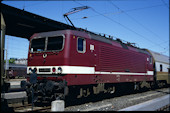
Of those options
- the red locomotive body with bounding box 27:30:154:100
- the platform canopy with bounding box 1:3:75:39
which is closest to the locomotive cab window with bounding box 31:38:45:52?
the red locomotive body with bounding box 27:30:154:100

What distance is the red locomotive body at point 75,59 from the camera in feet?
29.2

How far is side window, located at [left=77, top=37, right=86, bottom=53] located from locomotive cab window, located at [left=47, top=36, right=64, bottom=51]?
35.1 inches

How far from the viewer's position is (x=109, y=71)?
11.6 meters

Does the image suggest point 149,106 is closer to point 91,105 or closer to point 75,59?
point 91,105

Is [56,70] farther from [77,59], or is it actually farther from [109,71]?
[109,71]

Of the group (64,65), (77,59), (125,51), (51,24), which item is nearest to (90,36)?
(77,59)

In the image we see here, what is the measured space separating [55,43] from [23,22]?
7.29m

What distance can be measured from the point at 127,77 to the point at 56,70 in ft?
22.5

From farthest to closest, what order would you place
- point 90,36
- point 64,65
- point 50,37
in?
1. point 90,36
2. point 50,37
3. point 64,65

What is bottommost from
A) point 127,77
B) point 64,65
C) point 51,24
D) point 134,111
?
point 134,111

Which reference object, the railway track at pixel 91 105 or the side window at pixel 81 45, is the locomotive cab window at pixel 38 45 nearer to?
the side window at pixel 81 45

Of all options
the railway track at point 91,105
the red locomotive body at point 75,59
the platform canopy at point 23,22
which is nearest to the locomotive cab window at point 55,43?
the red locomotive body at point 75,59

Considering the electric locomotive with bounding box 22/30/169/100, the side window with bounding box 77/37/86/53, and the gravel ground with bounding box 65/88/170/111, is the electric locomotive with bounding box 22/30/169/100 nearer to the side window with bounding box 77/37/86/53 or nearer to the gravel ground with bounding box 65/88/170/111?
the side window with bounding box 77/37/86/53

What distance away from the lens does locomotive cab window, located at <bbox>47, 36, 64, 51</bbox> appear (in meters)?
9.22
